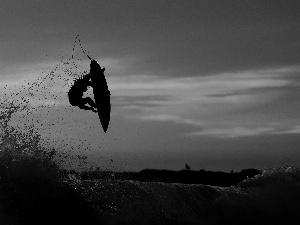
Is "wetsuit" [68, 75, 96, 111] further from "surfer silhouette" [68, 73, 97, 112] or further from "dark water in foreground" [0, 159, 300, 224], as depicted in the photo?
"dark water in foreground" [0, 159, 300, 224]

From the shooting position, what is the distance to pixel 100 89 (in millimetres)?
13555

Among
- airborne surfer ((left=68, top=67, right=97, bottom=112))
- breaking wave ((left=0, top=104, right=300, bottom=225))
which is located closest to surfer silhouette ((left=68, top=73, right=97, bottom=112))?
airborne surfer ((left=68, top=67, right=97, bottom=112))

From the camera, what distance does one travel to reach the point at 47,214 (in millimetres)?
14125

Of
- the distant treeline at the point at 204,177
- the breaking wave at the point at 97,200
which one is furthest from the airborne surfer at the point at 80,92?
the distant treeline at the point at 204,177

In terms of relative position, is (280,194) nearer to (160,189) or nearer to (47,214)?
(160,189)

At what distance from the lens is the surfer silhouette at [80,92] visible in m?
13.4

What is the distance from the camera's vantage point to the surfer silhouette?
13430 mm

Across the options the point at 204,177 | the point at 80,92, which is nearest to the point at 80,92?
the point at 80,92

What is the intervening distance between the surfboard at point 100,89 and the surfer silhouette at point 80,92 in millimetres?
126

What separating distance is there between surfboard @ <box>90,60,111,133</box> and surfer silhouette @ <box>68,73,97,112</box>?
126 millimetres

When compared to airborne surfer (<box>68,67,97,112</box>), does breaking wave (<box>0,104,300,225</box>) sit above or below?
below

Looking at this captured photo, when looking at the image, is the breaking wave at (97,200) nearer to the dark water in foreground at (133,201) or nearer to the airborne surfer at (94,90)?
the dark water in foreground at (133,201)

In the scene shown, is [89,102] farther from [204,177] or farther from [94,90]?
[204,177]

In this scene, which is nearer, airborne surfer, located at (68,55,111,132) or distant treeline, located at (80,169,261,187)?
airborne surfer, located at (68,55,111,132)
